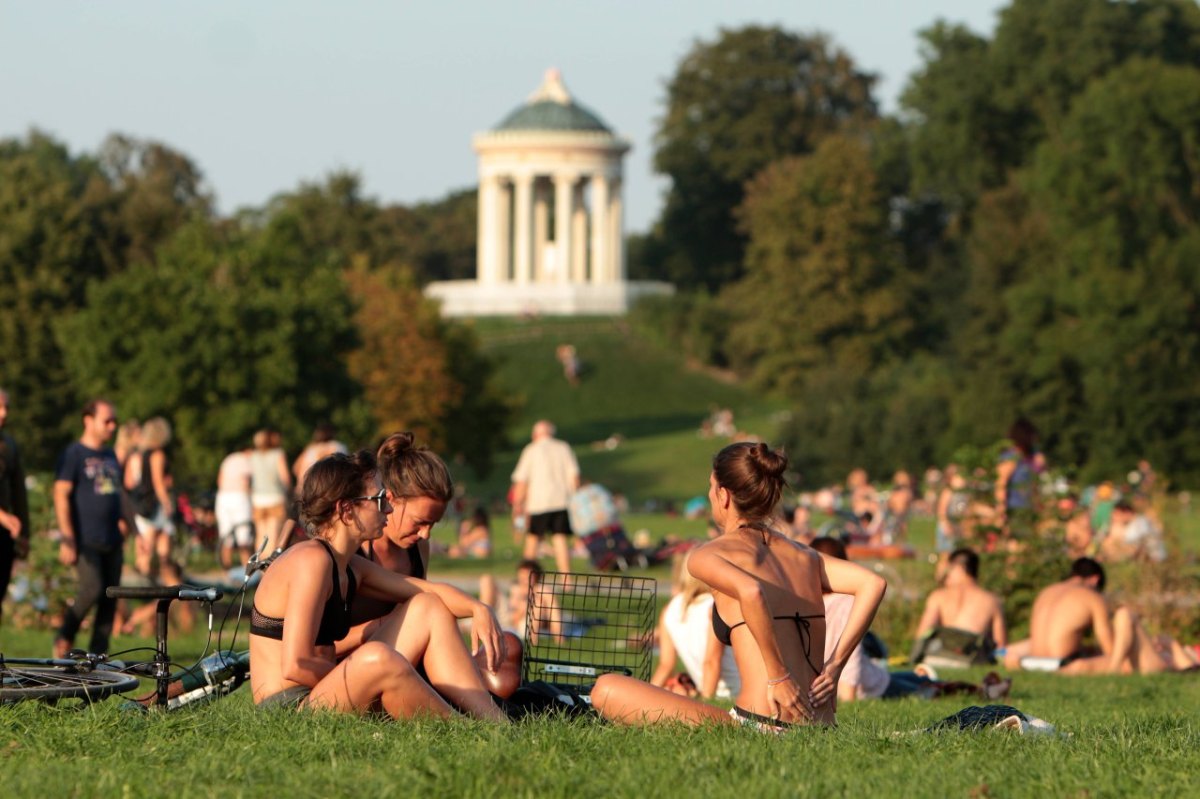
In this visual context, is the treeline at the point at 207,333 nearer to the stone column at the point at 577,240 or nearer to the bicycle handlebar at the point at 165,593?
the stone column at the point at 577,240

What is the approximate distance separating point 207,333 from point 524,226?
50.2 m

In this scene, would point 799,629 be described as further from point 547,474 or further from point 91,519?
point 547,474

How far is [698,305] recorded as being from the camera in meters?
76.4

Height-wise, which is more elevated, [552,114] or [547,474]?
[552,114]

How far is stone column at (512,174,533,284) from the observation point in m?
96.4

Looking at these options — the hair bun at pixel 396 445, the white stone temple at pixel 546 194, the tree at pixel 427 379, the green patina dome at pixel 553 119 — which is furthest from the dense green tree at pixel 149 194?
the hair bun at pixel 396 445

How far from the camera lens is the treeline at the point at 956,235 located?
1966 inches

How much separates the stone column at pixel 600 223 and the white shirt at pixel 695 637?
272 feet

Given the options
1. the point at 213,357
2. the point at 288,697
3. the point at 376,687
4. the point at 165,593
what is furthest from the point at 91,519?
the point at 213,357

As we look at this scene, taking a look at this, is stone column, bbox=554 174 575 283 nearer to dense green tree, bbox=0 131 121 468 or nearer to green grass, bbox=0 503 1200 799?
dense green tree, bbox=0 131 121 468

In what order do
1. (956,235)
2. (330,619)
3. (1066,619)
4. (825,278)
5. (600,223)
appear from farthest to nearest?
(600,223) → (956,235) → (825,278) → (1066,619) → (330,619)

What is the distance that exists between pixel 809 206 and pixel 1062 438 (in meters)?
17.8

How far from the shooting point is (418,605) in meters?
7.28

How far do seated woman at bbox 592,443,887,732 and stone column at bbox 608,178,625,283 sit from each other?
8801 cm
